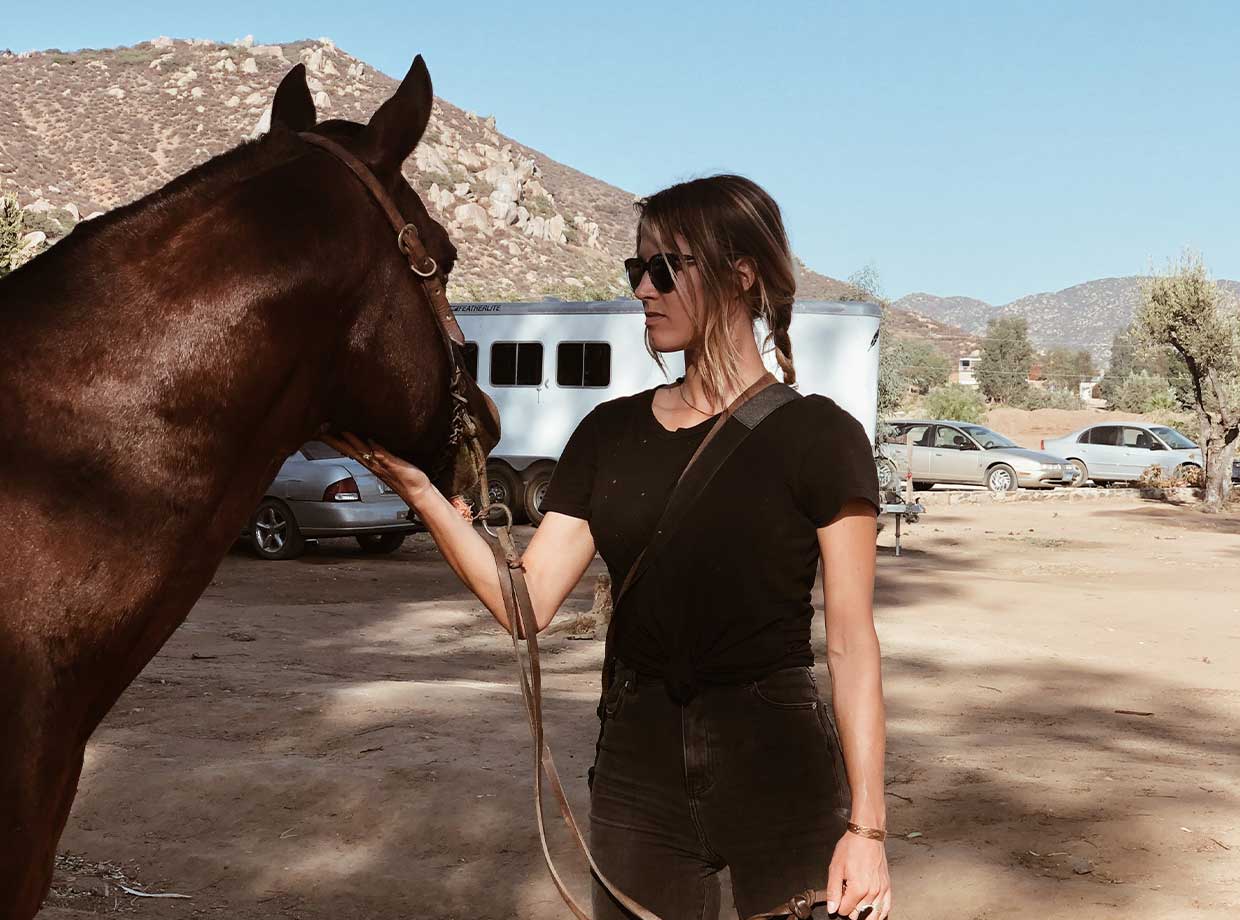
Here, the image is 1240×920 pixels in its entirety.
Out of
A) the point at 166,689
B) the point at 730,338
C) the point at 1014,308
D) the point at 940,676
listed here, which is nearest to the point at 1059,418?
the point at 940,676

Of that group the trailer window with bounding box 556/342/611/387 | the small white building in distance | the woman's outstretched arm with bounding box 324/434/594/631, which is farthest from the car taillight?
the small white building in distance

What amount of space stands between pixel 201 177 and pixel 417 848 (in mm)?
3902

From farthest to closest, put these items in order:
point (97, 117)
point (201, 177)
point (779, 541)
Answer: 1. point (97, 117)
2. point (779, 541)
3. point (201, 177)

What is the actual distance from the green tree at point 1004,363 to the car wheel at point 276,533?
5417cm

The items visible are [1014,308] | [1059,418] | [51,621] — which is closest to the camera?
[51,621]

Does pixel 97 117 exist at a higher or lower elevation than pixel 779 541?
higher

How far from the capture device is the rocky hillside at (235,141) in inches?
2405

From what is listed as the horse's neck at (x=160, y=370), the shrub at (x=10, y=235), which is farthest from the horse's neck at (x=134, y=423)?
the shrub at (x=10, y=235)

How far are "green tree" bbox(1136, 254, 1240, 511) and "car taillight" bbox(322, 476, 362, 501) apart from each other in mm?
17781

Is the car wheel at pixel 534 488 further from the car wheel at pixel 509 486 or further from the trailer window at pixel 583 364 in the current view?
the trailer window at pixel 583 364

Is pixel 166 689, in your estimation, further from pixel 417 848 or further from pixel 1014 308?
pixel 1014 308

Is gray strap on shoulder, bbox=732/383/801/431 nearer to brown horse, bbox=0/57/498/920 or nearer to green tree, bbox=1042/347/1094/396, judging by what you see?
brown horse, bbox=0/57/498/920

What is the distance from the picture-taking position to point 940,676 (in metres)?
10.1

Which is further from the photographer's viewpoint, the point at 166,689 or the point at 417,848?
the point at 166,689
